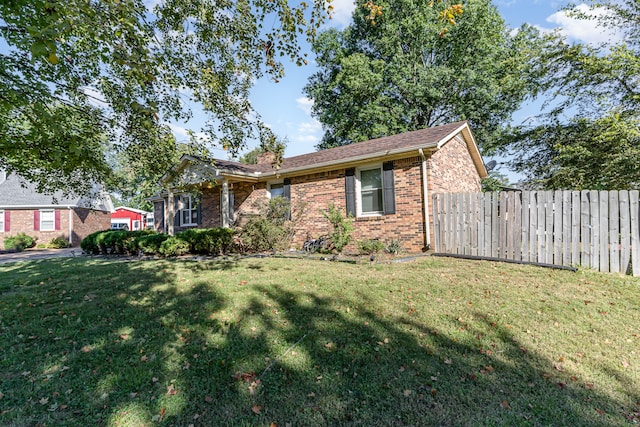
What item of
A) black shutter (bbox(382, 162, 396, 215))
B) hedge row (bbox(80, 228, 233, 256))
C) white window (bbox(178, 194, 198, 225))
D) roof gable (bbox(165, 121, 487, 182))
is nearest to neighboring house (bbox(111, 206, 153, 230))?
white window (bbox(178, 194, 198, 225))

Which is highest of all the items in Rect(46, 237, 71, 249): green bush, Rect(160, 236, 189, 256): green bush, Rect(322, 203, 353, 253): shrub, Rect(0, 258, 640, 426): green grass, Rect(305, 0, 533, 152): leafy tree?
Rect(305, 0, 533, 152): leafy tree

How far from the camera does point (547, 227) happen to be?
21.8ft

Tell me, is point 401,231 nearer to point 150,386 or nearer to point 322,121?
point 150,386

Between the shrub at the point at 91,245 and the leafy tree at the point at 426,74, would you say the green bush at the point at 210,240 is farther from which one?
the leafy tree at the point at 426,74

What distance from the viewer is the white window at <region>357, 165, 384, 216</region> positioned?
381 inches

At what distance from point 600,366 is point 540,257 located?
14.5ft

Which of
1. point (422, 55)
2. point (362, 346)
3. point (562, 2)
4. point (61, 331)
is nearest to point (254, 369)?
point (362, 346)

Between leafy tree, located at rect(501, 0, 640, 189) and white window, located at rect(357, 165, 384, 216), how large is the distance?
883 centimetres

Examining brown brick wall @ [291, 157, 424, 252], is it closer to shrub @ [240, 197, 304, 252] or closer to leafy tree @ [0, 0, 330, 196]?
shrub @ [240, 197, 304, 252]

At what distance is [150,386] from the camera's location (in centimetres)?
268

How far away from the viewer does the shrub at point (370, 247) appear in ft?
28.6

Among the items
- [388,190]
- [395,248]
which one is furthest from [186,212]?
[395,248]

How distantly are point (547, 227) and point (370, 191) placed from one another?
16.0ft

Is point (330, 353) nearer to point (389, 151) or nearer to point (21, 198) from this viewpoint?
point (389, 151)
